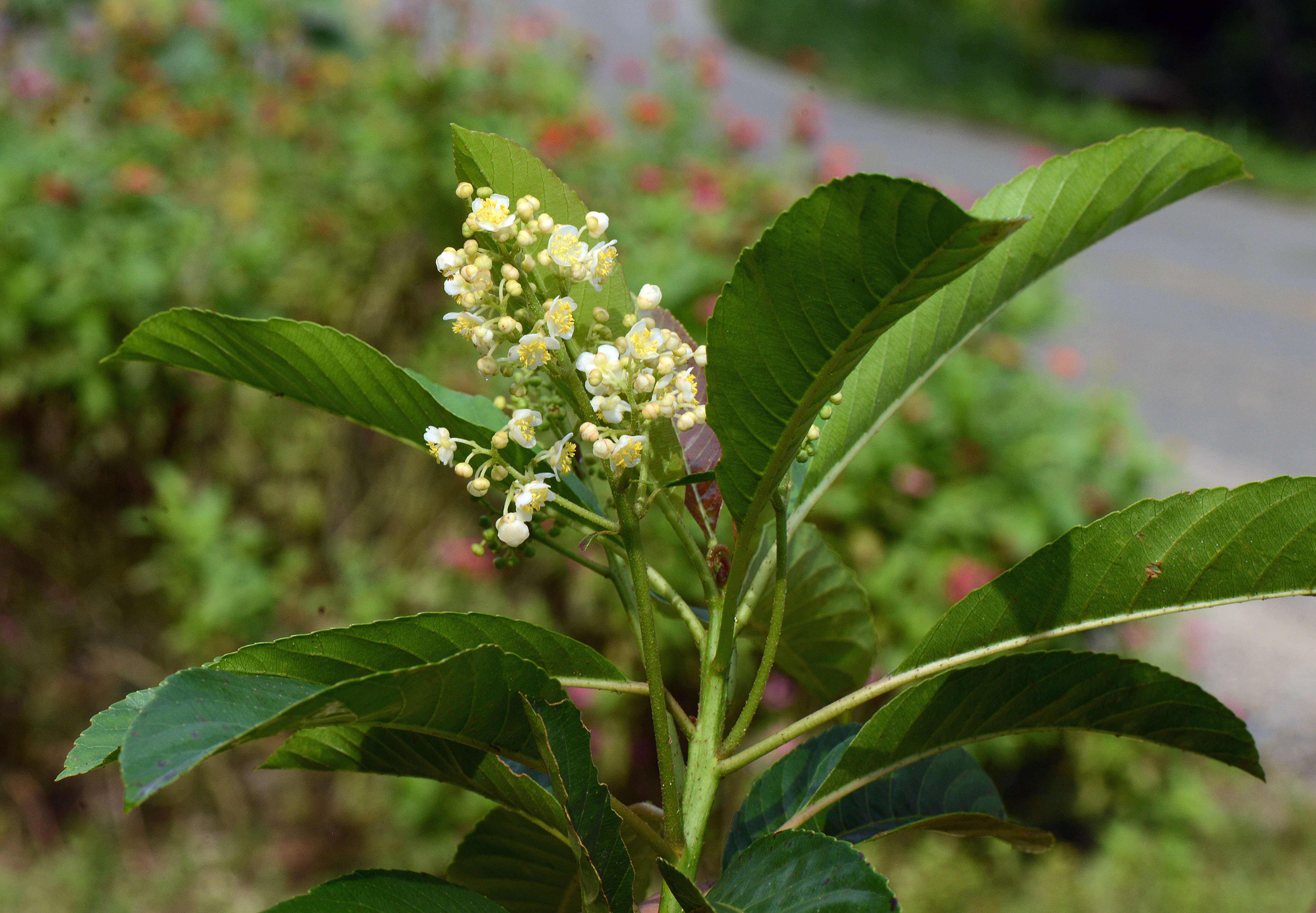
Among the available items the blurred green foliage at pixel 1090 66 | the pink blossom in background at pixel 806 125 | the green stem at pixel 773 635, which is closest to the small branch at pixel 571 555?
the green stem at pixel 773 635

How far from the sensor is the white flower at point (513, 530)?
617mm

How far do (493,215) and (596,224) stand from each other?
65 mm

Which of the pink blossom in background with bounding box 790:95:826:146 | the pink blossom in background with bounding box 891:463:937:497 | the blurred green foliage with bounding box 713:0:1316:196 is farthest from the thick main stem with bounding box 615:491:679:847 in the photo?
the blurred green foliage with bounding box 713:0:1316:196

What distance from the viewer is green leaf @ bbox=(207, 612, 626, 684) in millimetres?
568

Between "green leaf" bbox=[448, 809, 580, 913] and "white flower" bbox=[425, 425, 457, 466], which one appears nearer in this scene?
"white flower" bbox=[425, 425, 457, 466]

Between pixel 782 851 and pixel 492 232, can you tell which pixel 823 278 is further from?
pixel 782 851

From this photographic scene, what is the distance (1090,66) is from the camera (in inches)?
734

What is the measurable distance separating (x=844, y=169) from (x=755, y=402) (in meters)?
3.10

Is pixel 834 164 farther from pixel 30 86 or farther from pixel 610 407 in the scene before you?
pixel 610 407

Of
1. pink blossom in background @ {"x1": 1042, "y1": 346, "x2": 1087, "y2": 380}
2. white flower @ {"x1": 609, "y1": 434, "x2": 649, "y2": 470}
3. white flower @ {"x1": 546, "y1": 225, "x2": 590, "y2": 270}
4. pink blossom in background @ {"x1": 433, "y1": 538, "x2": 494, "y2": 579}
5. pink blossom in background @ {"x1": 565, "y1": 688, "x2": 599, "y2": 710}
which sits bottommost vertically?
pink blossom in background @ {"x1": 565, "y1": 688, "x2": 599, "y2": 710}

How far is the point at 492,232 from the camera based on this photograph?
602 millimetres

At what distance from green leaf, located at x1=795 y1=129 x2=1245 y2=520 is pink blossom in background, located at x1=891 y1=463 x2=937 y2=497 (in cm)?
191

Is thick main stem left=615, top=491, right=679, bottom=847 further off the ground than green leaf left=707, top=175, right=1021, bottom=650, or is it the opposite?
green leaf left=707, top=175, right=1021, bottom=650

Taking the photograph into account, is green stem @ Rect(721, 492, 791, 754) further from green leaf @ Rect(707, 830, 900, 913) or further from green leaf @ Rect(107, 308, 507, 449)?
green leaf @ Rect(107, 308, 507, 449)
